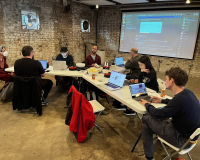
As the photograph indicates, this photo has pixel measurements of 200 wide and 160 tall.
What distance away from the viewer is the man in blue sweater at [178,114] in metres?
1.64

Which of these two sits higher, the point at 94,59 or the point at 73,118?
the point at 94,59

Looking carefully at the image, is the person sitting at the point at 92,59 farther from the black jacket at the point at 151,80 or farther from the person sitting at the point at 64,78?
the black jacket at the point at 151,80

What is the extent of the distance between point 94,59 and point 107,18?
4.38 meters

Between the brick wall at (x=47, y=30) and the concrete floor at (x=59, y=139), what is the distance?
3.14 metres

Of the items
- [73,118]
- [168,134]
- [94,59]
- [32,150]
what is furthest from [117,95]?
[94,59]

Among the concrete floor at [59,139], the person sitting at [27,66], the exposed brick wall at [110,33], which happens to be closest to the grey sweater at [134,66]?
the concrete floor at [59,139]

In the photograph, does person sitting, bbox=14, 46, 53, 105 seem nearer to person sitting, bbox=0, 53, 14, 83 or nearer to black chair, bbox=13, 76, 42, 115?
black chair, bbox=13, 76, 42, 115

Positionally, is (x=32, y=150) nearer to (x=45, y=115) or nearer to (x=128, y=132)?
(x=45, y=115)

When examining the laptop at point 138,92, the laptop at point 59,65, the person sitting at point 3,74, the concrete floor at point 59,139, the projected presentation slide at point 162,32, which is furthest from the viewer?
the projected presentation slide at point 162,32

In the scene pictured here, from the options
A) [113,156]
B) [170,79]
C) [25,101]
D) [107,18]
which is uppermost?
[107,18]

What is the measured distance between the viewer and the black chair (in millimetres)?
2893

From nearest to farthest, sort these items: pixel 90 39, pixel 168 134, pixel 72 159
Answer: pixel 168 134 < pixel 72 159 < pixel 90 39

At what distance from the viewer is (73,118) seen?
2.32 meters

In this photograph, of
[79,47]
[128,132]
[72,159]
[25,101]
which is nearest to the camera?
[72,159]
